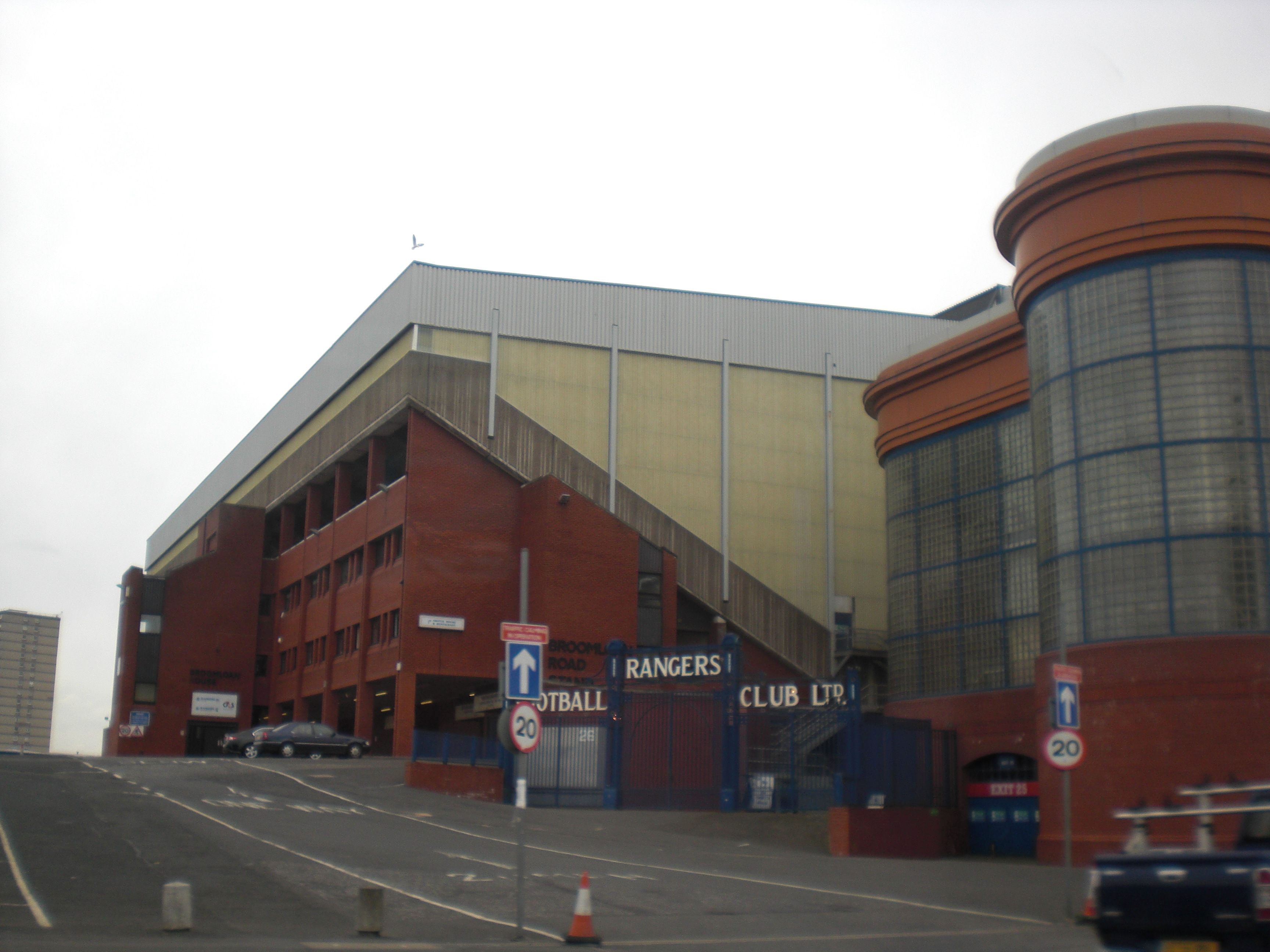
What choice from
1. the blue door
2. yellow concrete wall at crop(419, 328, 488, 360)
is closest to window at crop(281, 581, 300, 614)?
yellow concrete wall at crop(419, 328, 488, 360)

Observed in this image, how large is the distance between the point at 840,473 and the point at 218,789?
120ft

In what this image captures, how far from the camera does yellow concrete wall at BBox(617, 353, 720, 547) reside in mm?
58625

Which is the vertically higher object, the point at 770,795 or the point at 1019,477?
the point at 1019,477

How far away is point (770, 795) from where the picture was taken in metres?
31.9

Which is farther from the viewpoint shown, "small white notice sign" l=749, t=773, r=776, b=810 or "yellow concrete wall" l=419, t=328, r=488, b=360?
"yellow concrete wall" l=419, t=328, r=488, b=360

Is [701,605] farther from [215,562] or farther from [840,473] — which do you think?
[215,562]

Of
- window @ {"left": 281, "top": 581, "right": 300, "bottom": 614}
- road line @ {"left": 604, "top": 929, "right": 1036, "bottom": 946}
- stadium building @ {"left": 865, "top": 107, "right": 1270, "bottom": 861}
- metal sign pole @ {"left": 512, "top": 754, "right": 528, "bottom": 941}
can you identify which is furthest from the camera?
window @ {"left": 281, "top": 581, "right": 300, "bottom": 614}

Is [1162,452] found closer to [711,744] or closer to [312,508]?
[711,744]

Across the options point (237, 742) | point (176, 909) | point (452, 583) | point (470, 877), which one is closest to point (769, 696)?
point (470, 877)

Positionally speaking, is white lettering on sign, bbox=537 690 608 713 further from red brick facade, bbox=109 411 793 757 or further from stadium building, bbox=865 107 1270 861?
red brick facade, bbox=109 411 793 757

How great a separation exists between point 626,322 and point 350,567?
17849 mm

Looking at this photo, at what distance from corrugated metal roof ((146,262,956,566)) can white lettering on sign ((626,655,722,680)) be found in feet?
80.9

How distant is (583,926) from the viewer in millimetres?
14328

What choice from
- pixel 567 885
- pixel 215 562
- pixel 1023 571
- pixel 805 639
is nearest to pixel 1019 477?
pixel 1023 571
